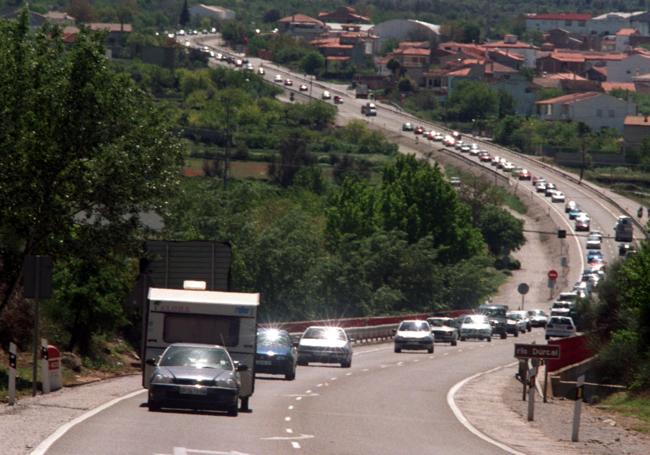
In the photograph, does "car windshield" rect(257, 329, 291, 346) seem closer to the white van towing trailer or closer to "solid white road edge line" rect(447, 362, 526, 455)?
"solid white road edge line" rect(447, 362, 526, 455)

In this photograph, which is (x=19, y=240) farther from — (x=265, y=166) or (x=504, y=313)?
(x=265, y=166)

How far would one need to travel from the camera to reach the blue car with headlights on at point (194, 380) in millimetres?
29672

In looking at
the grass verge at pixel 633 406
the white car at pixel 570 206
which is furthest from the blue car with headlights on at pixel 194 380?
the white car at pixel 570 206

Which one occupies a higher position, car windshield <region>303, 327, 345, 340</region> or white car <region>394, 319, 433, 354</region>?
car windshield <region>303, 327, 345, 340</region>

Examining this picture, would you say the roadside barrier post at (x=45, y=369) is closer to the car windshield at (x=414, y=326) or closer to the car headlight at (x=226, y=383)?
the car headlight at (x=226, y=383)

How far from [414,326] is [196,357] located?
33.8 meters

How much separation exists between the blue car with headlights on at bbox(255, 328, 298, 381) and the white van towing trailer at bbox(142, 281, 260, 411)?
10.6m

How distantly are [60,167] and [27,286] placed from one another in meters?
5.21

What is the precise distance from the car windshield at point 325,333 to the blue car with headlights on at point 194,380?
71.7ft

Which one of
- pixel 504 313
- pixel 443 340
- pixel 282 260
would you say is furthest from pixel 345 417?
pixel 282 260

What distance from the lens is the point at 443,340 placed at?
233ft

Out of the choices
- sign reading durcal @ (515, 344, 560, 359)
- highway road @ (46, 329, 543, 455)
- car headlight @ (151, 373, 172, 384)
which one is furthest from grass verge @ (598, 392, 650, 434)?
car headlight @ (151, 373, 172, 384)

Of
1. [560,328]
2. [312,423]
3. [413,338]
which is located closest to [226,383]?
[312,423]

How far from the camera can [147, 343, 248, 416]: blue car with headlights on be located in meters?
29.7
